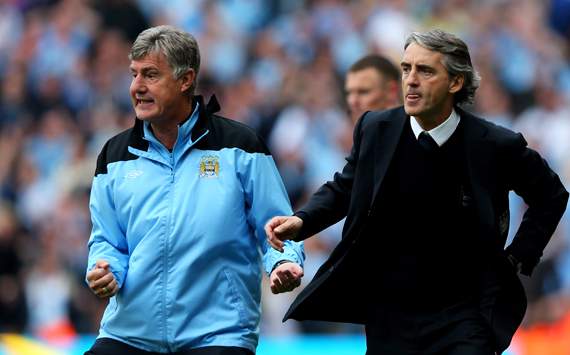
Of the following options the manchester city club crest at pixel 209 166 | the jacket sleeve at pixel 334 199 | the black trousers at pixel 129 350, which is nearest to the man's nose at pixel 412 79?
the jacket sleeve at pixel 334 199

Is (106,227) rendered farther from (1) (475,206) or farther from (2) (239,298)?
(1) (475,206)

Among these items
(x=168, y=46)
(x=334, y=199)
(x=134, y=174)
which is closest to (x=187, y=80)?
(x=168, y=46)

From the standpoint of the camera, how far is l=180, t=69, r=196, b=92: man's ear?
20.9ft

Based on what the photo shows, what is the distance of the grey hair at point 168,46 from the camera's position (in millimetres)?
6305

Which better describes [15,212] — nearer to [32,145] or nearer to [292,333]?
[32,145]

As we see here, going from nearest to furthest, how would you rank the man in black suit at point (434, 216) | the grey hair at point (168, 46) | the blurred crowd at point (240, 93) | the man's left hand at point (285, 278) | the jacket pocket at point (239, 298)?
the man's left hand at point (285, 278) < the man in black suit at point (434, 216) < the jacket pocket at point (239, 298) < the grey hair at point (168, 46) < the blurred crowd at point (240, 93)

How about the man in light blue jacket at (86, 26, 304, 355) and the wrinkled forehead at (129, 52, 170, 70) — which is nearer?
the man in light blue jacket at (86, 26, 304, 355)

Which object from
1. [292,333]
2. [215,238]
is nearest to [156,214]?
[215,238]

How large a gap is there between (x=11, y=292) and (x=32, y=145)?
1.98 m

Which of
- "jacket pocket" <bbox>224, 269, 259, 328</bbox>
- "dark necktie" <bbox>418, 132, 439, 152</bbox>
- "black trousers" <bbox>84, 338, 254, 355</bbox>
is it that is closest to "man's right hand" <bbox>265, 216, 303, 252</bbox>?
"jacket pocket" <bbox>224, 269, 259, 328</bbox>

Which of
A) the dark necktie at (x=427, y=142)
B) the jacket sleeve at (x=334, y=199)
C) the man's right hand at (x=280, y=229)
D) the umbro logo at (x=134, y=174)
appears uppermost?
the dark necktie at (x=427, y=142)

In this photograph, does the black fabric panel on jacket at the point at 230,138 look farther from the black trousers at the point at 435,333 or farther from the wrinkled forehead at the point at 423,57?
the black trousers at the point at 435,333

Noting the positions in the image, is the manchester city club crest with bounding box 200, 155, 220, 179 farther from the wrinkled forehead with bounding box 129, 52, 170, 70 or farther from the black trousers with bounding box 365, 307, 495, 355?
the black trousers with bounding box 365, 307, 495, 355

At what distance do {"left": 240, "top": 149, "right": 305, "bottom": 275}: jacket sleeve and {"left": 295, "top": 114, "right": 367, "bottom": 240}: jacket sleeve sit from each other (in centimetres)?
11
